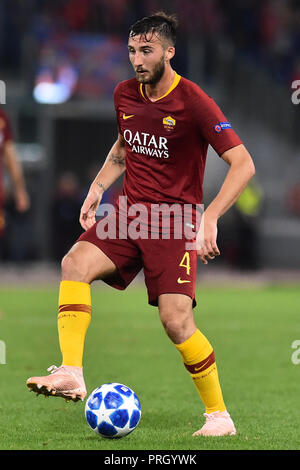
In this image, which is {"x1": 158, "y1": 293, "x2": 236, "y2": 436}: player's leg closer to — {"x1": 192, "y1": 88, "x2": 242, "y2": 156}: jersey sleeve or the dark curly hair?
{"x1": 192, "y1": 88, "x2": 242, "y2": 156}: jersey sleeve

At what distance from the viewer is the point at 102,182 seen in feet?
20.7

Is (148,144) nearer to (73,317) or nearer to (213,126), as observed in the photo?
(213,126)

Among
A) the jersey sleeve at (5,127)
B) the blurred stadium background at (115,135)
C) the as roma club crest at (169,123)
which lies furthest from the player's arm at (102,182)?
the blurred stadium background at (115,135)

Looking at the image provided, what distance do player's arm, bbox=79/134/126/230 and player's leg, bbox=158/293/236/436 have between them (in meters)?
0.83

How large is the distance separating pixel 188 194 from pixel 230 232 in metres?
14.0

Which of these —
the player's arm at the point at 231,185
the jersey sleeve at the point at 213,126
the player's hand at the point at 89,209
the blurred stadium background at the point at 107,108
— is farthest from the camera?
the blurred stadium background at the point at 107,108

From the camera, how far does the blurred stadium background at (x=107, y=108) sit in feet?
64.6

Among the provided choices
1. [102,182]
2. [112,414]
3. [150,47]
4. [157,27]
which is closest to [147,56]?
[150,47]

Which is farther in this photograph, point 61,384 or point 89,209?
point 89,209

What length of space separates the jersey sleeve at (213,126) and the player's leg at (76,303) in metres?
0.93

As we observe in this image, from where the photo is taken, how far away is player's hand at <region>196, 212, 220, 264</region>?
534cm

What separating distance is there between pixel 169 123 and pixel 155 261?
32.2 inches

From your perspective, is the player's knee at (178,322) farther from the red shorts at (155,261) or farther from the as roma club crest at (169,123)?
the as roma club crest at (169,123)

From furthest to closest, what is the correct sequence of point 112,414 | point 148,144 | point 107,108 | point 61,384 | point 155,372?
point 107,108 < point 155,372 < point 148,144 < point 112,414 < point 61,384
